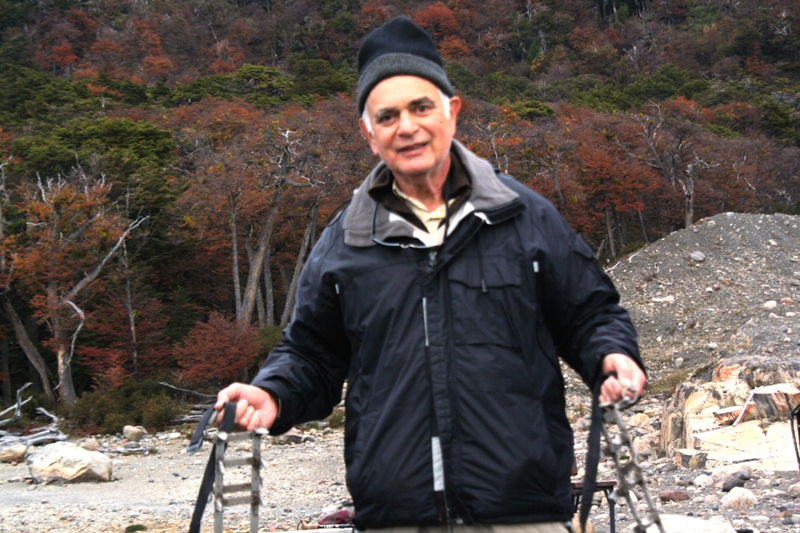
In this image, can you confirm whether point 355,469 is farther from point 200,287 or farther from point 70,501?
point 200,287

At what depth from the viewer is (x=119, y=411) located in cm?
1948

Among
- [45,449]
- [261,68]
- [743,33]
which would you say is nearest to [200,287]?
[45,449]

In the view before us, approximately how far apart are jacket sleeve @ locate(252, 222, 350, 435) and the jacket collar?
9 cm

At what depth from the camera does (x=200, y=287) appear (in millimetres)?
29953

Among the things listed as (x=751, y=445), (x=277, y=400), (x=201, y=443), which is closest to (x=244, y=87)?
(x=751, y=445)

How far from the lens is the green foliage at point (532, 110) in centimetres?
4981

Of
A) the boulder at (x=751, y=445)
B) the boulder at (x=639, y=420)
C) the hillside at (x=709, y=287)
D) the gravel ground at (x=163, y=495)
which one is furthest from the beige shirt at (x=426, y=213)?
the hillside at (x=709, y=287)

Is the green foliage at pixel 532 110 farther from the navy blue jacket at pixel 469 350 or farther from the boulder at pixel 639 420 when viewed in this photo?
the navy blue jacket at pixel 469 350

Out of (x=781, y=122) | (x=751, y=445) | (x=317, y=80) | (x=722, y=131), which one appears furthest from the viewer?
(x=317, y=80)

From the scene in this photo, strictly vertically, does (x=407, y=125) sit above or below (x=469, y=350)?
above

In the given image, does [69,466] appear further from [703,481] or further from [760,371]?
[760,371]

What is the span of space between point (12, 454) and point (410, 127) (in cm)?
1454

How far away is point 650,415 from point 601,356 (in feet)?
41.1

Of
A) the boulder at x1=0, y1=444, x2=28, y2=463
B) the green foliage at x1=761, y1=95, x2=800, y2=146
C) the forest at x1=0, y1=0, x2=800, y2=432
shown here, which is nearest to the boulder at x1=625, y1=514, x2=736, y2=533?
the forest at x1=0, y1=0, x2=800, y2=432
